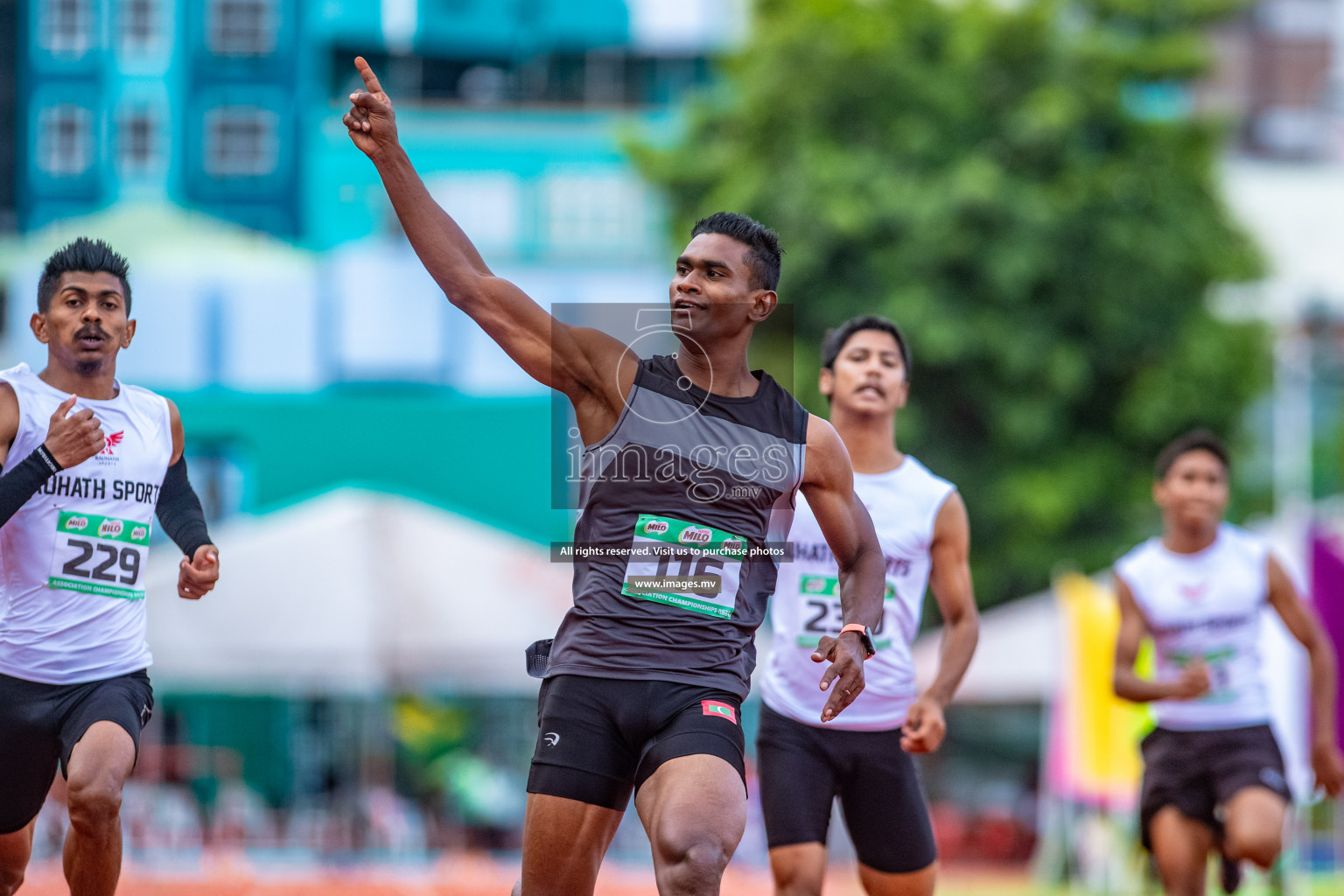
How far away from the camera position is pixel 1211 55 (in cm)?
2484

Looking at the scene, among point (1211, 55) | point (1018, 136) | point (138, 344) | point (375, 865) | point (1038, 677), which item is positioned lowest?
point (375, 865)

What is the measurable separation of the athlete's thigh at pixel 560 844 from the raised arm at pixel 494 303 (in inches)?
44.1

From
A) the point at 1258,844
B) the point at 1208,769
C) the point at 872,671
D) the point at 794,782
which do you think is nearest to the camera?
the point at 794,782

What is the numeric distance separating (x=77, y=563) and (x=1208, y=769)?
16.8 feet

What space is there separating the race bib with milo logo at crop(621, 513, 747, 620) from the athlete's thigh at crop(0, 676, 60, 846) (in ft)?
7.34

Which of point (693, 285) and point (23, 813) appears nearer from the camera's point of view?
point (693, 285)

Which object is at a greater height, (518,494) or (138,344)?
(138,344)

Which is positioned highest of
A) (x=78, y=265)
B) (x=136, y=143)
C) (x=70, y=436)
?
(x=136, y=143)

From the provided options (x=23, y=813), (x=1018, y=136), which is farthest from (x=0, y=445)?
(x=1018, y=136)

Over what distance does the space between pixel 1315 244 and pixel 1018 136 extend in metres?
21.6

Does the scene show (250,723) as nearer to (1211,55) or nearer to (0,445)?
(1211,55)

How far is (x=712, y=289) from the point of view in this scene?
5172 millimetres

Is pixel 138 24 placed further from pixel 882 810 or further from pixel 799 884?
pixel 799 884

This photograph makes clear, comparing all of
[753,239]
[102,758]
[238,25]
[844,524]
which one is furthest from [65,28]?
[844,524]
